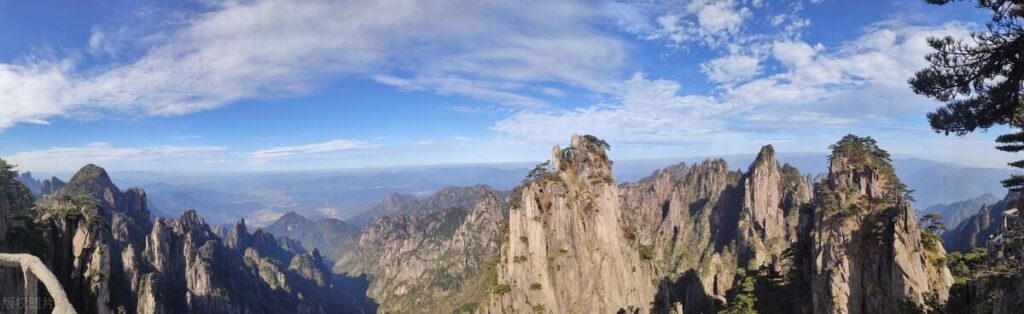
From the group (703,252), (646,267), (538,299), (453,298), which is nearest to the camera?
(538,299)

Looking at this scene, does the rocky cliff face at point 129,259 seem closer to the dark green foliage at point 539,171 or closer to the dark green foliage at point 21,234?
the dark green foliage at point 21,234

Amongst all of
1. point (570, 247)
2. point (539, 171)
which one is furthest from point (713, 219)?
point (570, 247)

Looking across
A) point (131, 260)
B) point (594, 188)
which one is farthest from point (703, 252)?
point (131, 260)

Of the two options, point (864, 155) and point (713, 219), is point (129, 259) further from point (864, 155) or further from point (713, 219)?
point (713, 219)

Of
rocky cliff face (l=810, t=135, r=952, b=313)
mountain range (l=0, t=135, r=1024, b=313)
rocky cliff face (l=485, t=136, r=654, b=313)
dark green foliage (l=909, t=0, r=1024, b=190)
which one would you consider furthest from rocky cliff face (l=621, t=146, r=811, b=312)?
dark green foliage (l=909, t=0, r=1024, b=190)

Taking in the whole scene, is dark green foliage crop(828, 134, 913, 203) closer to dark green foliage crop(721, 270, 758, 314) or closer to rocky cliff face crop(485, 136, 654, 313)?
dark green foliage crop(721, 270, 758, 314)

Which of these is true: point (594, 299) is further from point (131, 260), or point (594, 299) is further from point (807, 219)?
point (131, 260)

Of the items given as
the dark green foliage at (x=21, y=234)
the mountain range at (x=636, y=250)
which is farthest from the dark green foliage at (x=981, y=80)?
the dark green foliage at (x=21, y=234)
